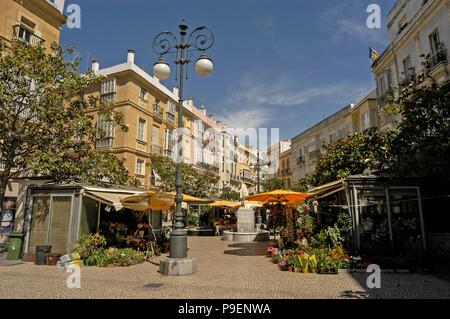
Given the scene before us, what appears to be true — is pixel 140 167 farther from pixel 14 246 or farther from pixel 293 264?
pixel 293 264

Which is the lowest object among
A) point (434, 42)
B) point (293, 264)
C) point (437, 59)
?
point (293, 264)

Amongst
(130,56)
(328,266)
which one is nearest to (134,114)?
(130,56)

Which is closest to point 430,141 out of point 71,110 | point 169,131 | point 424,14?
point 424,14

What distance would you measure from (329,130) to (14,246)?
30.6 m

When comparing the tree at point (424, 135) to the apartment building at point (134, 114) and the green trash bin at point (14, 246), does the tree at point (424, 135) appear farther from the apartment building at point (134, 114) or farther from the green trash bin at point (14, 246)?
the apartment building at point (134, 114)

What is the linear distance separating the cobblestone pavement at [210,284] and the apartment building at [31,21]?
542 inches

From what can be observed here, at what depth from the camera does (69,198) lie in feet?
39.2

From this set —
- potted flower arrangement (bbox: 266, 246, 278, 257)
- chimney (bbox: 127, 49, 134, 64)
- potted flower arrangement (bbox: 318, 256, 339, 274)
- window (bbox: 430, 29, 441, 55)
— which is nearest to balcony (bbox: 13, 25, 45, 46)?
chimney (bbox: 127, 49, 134, 64)

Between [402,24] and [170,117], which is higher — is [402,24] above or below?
above

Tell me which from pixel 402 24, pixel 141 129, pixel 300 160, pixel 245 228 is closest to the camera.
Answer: pixel 402 24

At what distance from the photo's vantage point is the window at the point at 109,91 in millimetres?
27125

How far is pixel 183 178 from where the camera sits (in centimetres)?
2855

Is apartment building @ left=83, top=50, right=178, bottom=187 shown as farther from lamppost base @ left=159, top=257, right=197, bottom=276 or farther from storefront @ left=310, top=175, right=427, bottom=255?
storefront @ left=310, top=175, right=427, bottom=255

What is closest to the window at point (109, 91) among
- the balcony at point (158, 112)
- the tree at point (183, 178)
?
the balcony at point (158, 112)
